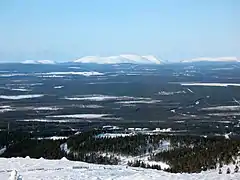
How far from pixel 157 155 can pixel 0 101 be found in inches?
4095

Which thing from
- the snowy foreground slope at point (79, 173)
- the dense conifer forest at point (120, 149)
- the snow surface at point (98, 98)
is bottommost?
the snow surface at point (98, 98)

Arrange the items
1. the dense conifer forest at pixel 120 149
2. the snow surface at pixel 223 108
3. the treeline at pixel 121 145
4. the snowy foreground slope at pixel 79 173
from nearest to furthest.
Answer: the snowy foreground slope at pixel 79 173, the dense conifer forest at pixel 120 149, the treeline at pixel 121 145, the snow surface at pixel 223 108

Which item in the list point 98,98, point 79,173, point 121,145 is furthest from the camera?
point 98,98

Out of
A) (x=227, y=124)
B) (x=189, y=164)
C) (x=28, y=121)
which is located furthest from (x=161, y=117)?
(x=189, y=164)

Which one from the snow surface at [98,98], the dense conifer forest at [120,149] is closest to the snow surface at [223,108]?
the snow surface at [98,98]

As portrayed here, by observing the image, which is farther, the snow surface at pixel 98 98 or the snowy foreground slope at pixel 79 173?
the snow surface at pixel 98 98

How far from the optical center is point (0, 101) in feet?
456

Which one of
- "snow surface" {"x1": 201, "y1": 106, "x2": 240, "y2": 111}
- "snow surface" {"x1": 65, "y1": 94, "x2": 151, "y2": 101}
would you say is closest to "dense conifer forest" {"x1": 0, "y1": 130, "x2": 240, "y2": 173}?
"snow surface" {"x1": 201, "y1": 106, "x2": 240, "y2": 111}

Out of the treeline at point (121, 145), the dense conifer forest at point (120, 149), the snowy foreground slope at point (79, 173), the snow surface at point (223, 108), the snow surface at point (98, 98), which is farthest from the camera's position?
the snow surface at point (98, 98)

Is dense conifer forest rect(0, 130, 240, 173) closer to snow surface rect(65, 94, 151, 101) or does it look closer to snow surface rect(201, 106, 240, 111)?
snow surface rect(201, 106, 240, 111)

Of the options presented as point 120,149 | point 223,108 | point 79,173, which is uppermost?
point 79,173

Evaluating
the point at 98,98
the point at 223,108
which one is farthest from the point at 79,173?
the point at 98,98

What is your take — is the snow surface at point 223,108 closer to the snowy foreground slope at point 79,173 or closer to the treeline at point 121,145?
the treeline at point 121,145

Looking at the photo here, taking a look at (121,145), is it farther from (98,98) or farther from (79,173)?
(98,98)
